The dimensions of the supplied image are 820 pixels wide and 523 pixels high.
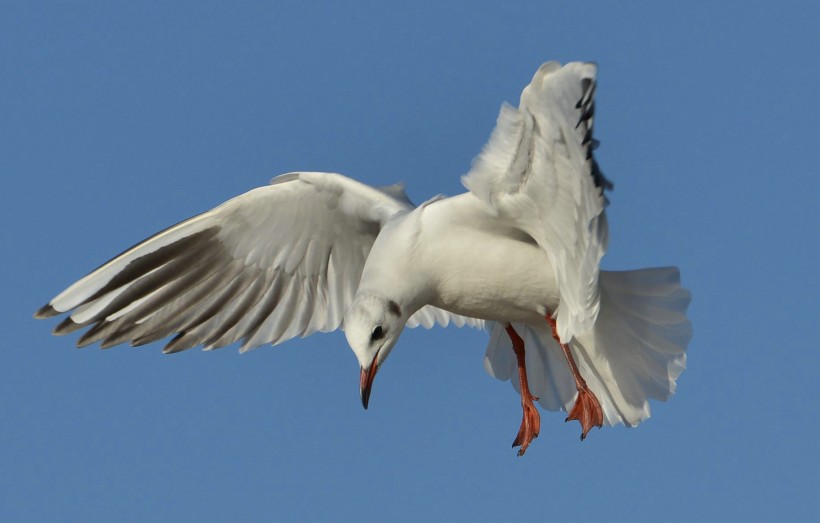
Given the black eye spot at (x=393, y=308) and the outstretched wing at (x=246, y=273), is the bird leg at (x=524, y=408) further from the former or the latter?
the black eye spot at (x=393, y=308)

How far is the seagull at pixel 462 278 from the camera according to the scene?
6.86 m

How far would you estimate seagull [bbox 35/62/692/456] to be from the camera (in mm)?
6855

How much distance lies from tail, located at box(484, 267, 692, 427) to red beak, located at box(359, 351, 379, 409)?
1377 mm

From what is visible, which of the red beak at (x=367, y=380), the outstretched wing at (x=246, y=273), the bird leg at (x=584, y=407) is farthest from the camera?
→ the outstretched wing at (x=246, y=273)

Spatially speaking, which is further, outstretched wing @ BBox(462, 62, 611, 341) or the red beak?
the red beak

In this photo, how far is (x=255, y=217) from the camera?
8.42 m

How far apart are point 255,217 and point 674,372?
2.42m

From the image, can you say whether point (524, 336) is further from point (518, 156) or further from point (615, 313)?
point (518, 156)

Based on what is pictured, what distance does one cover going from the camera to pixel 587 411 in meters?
Result: 7.90

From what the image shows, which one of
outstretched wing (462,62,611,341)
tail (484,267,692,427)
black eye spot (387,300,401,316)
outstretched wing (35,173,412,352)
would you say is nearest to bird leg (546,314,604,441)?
tail (484,267,692,427)

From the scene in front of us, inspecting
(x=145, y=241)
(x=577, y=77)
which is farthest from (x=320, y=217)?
(x=577, y=77)

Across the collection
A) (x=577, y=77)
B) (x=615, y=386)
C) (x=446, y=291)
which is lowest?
(x=615, y=386)

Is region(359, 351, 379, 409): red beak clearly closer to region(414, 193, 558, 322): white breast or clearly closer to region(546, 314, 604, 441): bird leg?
region(414, 193, 558, 322): white breast

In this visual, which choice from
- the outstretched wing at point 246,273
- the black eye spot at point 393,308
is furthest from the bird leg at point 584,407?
the outstretched wing at point 246,273
